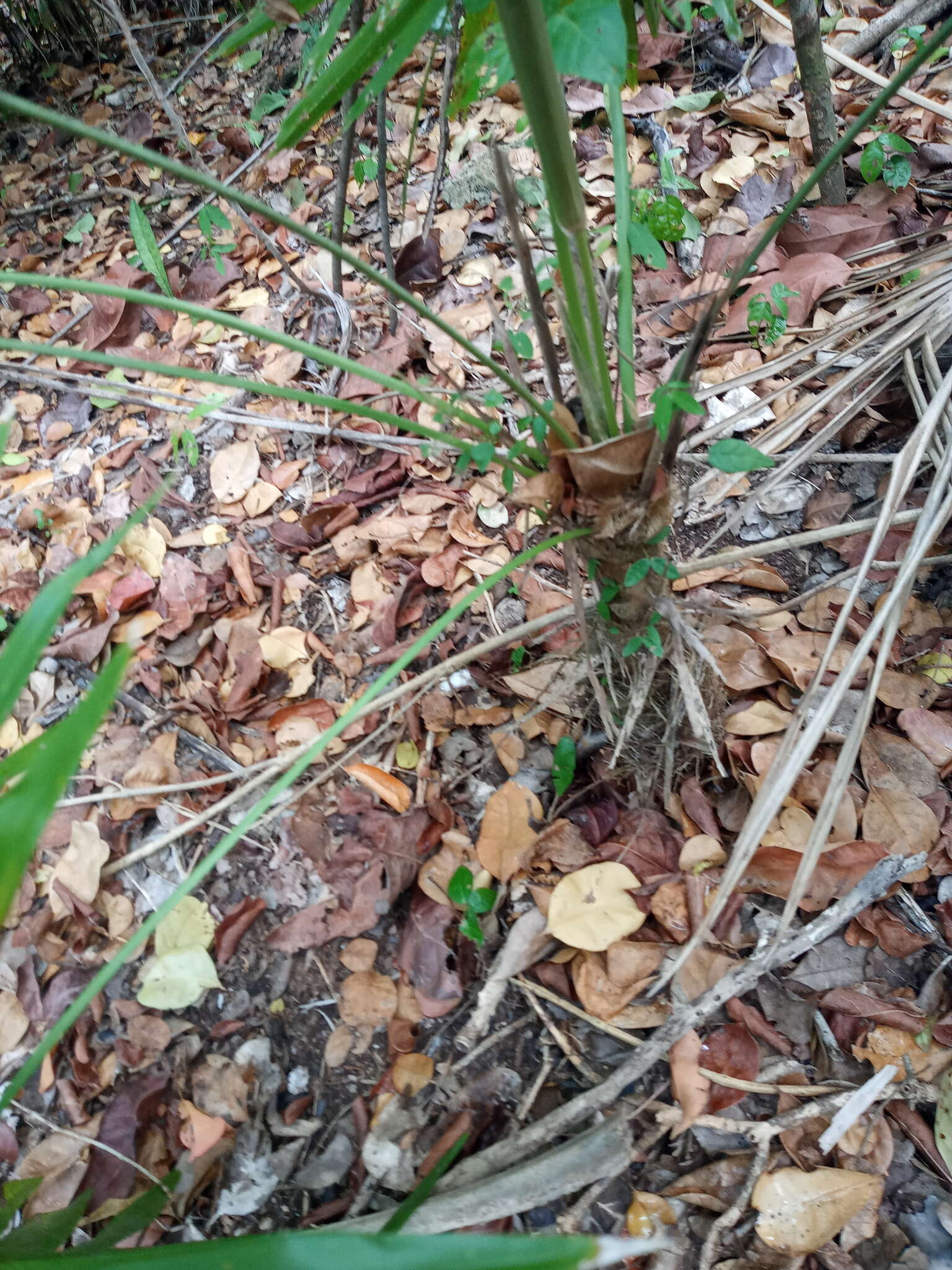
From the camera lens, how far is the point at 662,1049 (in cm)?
69

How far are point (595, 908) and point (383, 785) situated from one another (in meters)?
0.29

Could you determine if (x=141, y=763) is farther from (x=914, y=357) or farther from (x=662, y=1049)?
(x=914, y=357)

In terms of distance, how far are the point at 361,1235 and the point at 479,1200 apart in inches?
15.0

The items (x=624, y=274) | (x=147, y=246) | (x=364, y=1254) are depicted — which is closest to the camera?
(x=364, y=1254)

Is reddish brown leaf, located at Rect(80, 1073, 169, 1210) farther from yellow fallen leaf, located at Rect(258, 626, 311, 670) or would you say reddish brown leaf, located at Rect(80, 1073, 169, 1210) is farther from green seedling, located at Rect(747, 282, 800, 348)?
green seedling, located at Rect(747, 282, 800, 348)

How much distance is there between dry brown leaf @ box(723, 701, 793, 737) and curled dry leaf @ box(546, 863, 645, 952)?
0.20m

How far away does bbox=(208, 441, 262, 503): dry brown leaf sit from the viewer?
121 centimetres

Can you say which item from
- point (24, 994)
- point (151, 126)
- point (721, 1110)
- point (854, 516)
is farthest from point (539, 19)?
point (151, 126)

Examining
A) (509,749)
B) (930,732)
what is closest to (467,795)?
(509,749)

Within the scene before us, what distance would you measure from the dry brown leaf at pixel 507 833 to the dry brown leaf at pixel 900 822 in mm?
339

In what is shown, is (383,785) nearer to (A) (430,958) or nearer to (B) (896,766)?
(A) (430,958)

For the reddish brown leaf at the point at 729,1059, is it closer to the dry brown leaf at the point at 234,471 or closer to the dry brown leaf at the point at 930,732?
the dry brown leaf at the point at 930,732

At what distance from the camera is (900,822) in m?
0.76

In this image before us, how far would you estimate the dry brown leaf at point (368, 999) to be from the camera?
0.78 meters
